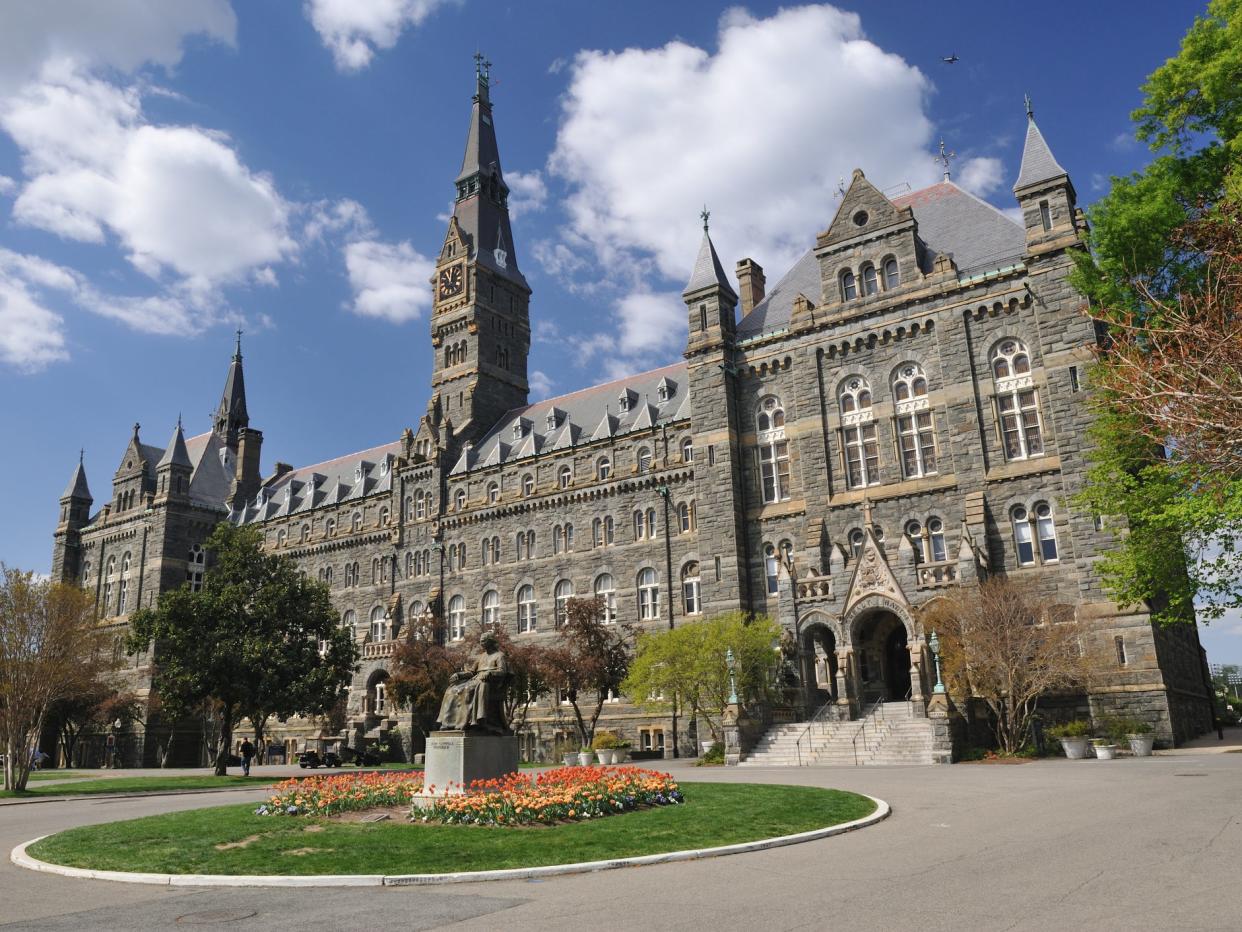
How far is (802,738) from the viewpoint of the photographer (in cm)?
3266

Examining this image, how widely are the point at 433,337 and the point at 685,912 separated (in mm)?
63332

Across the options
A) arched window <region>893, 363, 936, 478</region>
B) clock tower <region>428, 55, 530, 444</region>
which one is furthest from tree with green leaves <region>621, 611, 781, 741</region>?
clock tower <region>428, 55, 530, 444</region>

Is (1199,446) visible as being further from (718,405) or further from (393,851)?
(718,405)

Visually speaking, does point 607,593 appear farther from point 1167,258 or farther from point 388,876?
point 388,876

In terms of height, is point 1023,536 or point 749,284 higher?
point 749,284

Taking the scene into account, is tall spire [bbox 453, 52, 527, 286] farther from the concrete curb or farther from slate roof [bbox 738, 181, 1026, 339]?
the concrete curb

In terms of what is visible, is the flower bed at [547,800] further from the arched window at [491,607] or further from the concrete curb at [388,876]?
the arched window at [491,607]

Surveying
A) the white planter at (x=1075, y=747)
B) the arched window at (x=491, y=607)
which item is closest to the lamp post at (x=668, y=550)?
the arched window at (x=491, y=607)

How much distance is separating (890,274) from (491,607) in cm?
2939

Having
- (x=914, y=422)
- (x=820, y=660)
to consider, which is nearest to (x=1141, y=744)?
(x=820, y=660)

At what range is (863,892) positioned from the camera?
1023cm

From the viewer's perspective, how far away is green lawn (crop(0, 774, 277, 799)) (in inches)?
1264

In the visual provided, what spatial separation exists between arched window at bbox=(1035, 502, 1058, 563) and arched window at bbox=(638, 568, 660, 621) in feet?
63.5

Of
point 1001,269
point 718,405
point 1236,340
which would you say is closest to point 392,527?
point 718,405
